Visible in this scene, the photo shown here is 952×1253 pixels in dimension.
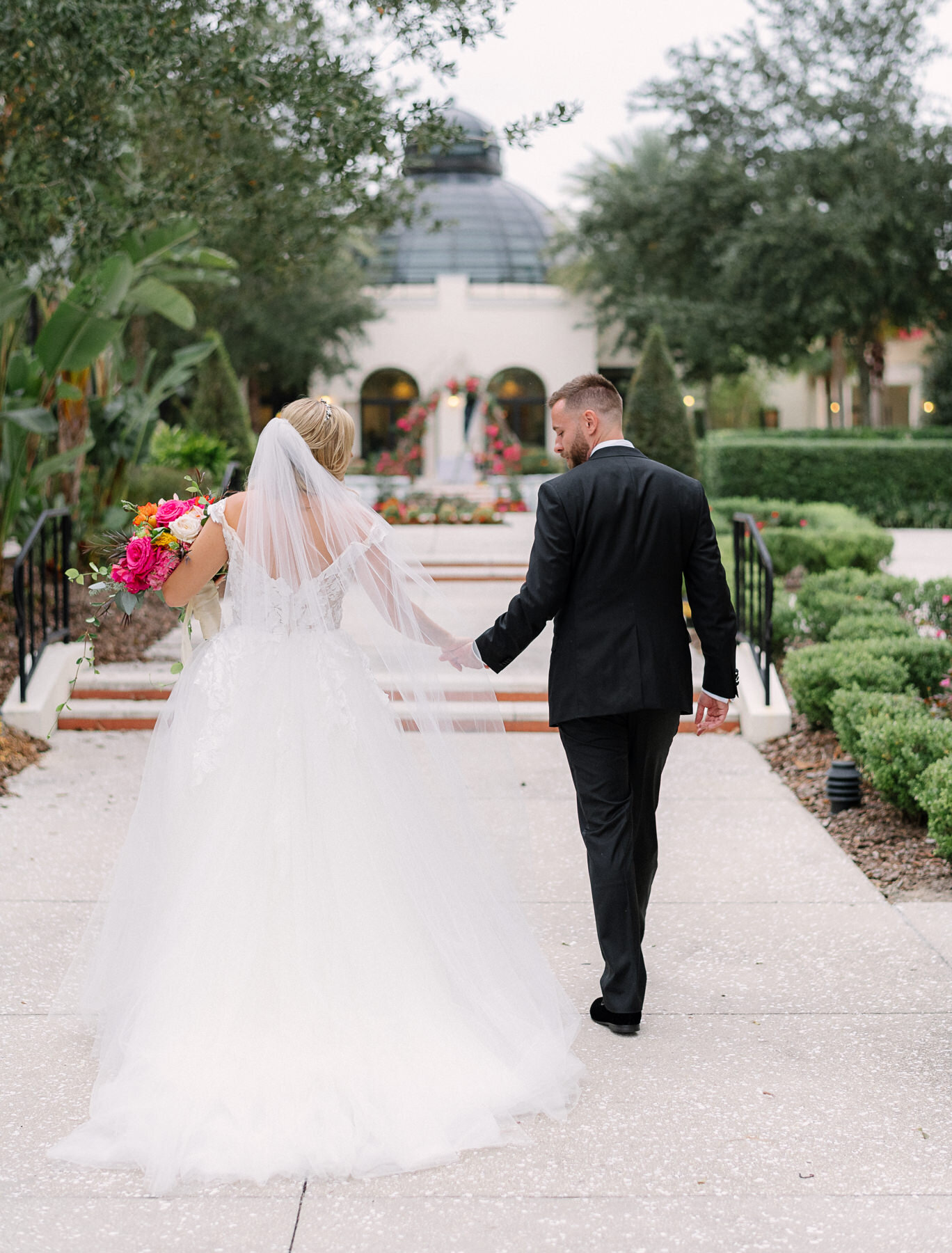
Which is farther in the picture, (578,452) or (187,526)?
(578,452)

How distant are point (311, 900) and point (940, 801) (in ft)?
9.15

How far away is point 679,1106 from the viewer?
3.33 meters

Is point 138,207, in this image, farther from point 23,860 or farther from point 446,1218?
point 446,1218

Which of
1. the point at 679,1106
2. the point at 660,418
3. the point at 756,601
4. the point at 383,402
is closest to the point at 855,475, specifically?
the point at 660,418

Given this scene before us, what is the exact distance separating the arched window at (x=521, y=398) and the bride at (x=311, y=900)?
40.6 metres

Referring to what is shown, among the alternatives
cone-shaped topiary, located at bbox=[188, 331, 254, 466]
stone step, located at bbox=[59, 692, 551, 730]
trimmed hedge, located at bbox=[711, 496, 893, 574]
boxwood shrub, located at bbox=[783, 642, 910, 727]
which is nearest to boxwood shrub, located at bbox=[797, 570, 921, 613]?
trimmed hedge, located at bbox=[711, 496, 893, 574]

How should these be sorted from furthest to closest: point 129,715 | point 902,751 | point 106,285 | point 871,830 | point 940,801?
point 106,285
point 129,715
point 871,830
point 902,751
point 940,801

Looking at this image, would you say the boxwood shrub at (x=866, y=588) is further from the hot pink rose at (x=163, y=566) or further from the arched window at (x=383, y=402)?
the arched window at (x=383, y=402)

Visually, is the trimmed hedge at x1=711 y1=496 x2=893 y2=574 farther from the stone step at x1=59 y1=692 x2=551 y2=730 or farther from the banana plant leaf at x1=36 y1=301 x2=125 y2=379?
the banana plant leaf at x1=36 y1=301 x2=125 y2=379

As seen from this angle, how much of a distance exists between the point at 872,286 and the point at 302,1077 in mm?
26846

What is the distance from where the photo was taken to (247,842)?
3.45 metres

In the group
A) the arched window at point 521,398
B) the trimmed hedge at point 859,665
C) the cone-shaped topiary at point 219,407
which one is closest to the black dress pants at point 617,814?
the trimmed hedge at point 859,665

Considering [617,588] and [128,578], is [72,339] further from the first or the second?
Result: [617,588]

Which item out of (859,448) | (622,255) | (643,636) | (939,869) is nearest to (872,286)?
(859,448)
